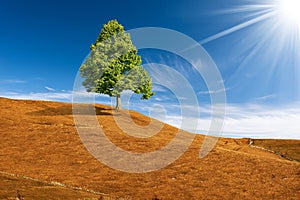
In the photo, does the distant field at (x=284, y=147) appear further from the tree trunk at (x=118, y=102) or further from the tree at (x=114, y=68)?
the tree trunk at (x=118, y=102)

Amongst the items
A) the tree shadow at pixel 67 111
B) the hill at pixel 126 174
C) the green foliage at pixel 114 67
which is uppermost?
the green foliage at pixel 114 67

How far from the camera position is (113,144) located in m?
33.2

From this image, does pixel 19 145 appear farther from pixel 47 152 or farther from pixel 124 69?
pixel 124 69

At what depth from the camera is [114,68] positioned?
56406 mm

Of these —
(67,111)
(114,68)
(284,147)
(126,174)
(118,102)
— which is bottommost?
(126,174)

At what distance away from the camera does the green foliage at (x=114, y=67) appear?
5622cm

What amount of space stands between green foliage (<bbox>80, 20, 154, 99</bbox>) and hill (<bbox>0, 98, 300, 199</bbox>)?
61.9 ft

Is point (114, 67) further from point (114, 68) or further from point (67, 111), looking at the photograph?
point (67, 111)

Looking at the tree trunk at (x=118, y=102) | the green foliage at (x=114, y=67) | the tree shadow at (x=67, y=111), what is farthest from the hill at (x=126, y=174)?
the tree trunk at (x=118, y=102)

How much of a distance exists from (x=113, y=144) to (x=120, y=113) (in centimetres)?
2542

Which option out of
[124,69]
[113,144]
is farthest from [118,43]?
[113,144]

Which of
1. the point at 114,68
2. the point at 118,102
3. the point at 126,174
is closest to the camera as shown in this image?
the point at 126,174

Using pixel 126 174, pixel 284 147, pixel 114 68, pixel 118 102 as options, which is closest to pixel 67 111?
pixel 118 102

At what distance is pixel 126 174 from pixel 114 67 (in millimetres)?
34002
